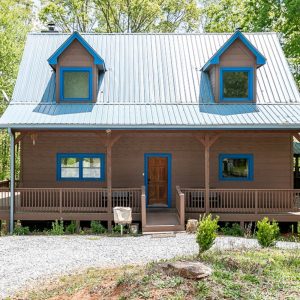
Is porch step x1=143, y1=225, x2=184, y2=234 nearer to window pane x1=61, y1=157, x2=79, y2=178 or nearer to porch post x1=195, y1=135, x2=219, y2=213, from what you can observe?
porch post x1=195, y1=135, x2=219, y2=213

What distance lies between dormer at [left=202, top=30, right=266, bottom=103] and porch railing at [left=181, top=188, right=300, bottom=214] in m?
3.81

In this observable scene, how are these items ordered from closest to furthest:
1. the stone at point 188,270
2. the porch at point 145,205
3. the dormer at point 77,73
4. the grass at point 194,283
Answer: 1. the grass at point 194,283
2. the stone at point 188,270
3. the porch at point 145,205
4. the dormer at point 77,73

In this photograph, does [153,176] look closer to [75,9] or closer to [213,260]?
[213,260]

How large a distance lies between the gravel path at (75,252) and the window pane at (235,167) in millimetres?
4034

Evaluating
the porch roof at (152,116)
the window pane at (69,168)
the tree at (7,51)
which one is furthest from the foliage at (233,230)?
the tree at (7,51)

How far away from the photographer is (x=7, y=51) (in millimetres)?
34219

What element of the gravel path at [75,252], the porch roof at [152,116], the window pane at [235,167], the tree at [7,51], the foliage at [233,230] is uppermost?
the tree at [7,51]

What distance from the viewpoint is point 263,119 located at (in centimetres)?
1570

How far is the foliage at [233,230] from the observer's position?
15.0 m

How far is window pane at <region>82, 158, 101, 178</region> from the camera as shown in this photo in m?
17.5

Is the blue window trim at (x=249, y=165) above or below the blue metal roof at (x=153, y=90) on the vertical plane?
below

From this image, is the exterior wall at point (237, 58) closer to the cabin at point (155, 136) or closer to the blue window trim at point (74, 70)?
the cabin at point (155, 136)

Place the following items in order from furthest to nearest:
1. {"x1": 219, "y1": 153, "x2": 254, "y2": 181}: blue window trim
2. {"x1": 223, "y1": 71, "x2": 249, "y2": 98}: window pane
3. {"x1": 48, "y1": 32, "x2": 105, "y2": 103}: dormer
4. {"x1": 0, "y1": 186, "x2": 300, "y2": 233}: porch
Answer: {"x1": 223, "y1": 71, "x2": 249, "y2": 98}: window pane
{"x1": 219, "y1": 153, "x2": 254, "y2": 181}: blue window trim
{"x1": 48, "y1": 32, "x2": 105, "y2": 103}: dormer
{"x1": 0, "y1": 186, "x2": 300, "y2": 233}: porch

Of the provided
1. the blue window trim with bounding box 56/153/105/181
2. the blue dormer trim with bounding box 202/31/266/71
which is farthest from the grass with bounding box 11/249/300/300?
the blue dormer trim with bounding box 202/31/266/71
